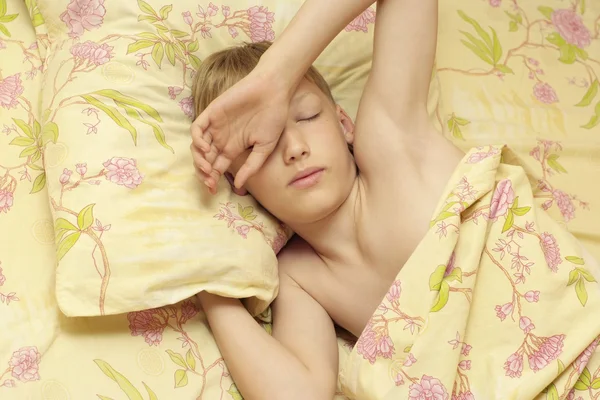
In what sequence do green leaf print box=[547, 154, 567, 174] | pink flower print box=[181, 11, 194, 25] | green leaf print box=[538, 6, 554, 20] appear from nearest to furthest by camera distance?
pink flower print box=[181, 11, 194, 25] < green leaf print box=[547, 154, 567, 174] < green leaf print box=[538, 6, 554, 20]

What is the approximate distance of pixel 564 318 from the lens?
1.06 meters

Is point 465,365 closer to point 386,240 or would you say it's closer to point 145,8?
point 386,240

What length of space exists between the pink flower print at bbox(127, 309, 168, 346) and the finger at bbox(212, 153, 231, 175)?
256 millimetres

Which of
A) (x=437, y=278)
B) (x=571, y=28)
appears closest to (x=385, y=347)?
(x=437, y=278)

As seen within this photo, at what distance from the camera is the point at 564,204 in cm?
143

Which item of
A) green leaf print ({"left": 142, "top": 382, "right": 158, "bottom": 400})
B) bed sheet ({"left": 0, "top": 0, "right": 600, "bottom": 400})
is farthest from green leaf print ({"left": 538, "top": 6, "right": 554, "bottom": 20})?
green leaf print ({"left": 142, "top": 382, "right": 158, "bottom": 400})

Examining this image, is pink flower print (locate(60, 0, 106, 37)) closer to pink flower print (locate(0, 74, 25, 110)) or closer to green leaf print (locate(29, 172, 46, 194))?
pink flower print (locate(0, 74, 25, 110))

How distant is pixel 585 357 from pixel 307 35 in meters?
0.67

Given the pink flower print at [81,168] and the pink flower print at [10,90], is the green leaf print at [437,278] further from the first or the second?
the pink flower print at [10,90]

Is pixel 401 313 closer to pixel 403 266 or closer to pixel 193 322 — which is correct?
pixel 403 266

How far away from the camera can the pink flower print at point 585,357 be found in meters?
1.04

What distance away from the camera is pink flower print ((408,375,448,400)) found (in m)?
1.02

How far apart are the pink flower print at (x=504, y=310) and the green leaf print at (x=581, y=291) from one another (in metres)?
0.11

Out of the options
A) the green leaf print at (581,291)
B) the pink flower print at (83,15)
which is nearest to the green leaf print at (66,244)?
the pink flower print at (83,15)
